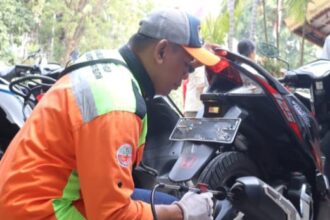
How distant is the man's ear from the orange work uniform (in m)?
0.13

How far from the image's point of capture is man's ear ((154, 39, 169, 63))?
1.98 meters

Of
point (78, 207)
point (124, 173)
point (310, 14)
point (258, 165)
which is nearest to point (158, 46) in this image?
point (124, 173)

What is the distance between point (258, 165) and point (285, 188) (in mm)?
182

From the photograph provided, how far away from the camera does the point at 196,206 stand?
2025mm

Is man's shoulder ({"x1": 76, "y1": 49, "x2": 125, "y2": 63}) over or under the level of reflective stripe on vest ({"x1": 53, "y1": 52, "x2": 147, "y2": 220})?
over

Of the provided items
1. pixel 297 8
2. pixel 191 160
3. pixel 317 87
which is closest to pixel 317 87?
pixel 317 87

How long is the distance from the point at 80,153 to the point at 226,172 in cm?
111

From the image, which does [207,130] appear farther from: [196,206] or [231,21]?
[231,21]

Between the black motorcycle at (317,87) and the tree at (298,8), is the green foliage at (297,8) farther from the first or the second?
the black motorcycle at (317,87)

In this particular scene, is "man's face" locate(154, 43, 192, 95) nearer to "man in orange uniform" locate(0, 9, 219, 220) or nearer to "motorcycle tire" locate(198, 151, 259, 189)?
"man in orange uniform" locate(0, 9, 219, 220)

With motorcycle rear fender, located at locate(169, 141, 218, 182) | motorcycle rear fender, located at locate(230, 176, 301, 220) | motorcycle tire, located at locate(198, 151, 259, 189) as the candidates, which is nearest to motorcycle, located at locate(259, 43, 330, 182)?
motorcycle tire, located at locate(198, 151, 259, 189)

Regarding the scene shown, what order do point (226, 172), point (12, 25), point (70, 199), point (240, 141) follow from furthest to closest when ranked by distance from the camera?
point (12, 25), point (240, 141), point (226, 172), point (70, 199)


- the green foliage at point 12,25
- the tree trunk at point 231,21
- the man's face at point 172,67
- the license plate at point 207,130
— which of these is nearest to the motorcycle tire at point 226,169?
the license plate at point 207,130

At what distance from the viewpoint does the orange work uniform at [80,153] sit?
5.65 feet
